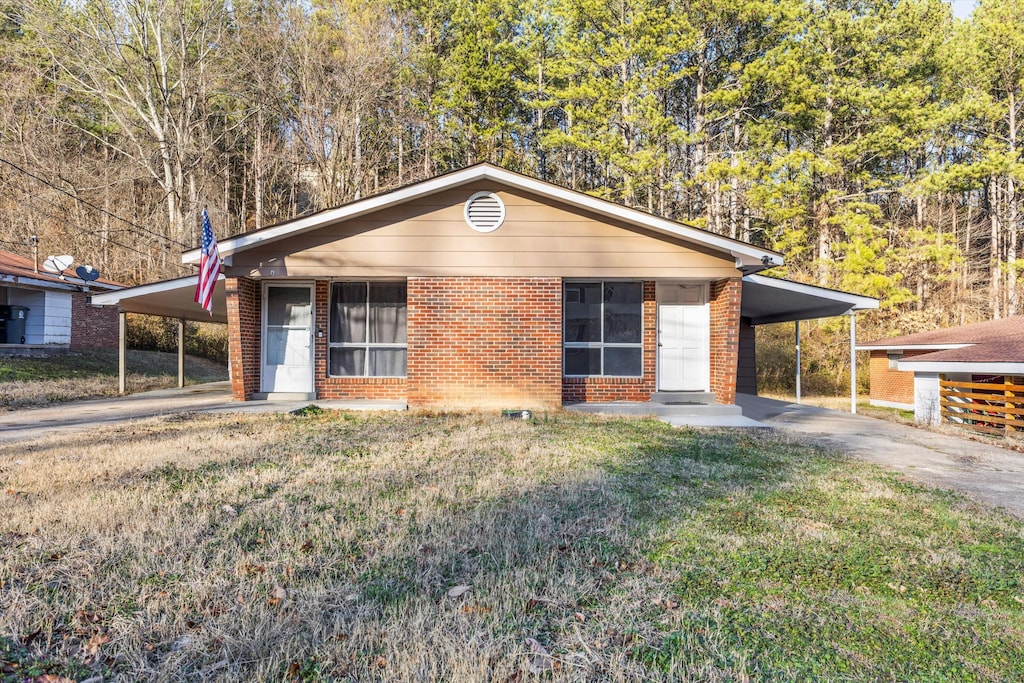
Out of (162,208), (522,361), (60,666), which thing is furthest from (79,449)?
(162,208)

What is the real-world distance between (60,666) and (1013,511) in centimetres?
636

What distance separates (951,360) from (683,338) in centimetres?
559

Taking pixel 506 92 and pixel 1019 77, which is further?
pixel 506 92

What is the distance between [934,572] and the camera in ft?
10.6

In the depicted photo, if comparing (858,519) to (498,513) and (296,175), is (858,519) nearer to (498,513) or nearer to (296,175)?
(498,513)

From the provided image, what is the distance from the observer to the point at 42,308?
54.2 feet


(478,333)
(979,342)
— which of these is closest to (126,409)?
(478,333)

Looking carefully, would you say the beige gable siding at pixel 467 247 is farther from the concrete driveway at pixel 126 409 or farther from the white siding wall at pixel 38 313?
the white siding wall at pixel 38 313

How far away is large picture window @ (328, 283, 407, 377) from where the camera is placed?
35.0ft

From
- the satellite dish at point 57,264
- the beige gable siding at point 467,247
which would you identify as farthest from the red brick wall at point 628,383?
the satellite dish at point 57,264

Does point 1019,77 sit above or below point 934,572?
above

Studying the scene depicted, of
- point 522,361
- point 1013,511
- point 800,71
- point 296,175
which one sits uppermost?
point 800,71

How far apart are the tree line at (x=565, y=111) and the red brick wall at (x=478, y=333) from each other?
1249 centimetres

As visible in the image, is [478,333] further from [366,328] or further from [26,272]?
[26,272]
